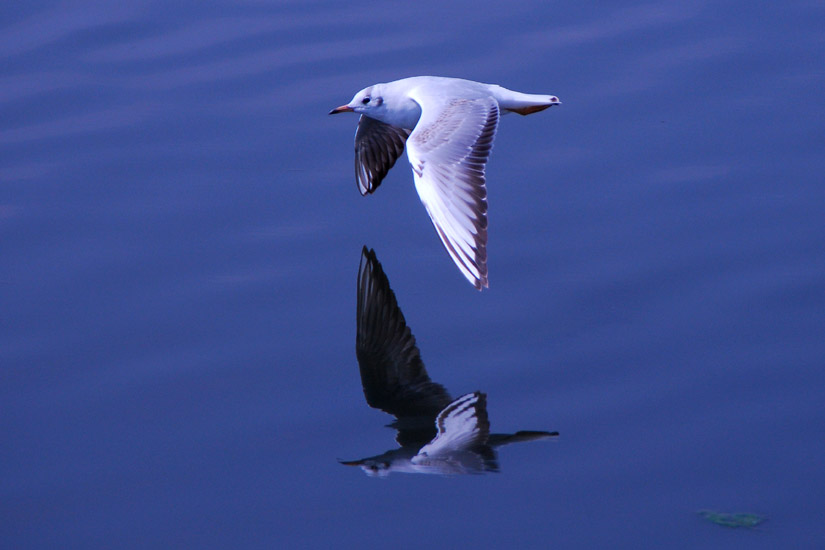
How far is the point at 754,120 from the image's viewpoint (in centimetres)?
629

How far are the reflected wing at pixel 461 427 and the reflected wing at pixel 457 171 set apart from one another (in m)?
0.70

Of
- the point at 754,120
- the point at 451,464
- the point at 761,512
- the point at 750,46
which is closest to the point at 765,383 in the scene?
the point at 761,512

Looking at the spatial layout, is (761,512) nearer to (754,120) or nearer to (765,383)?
(765,383)

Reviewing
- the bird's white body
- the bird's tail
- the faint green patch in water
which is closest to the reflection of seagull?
the faint green patch in water

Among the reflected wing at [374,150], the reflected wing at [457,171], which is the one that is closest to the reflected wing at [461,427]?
the reflected wing at [457,171]

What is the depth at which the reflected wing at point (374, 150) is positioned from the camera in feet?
20.1

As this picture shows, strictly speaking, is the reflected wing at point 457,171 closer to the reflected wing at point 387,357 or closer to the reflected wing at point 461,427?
the reflected wing at point 387,357

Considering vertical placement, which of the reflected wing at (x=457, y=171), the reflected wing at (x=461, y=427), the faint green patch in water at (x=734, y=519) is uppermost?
A: the reflected wing at (x=457, y=171)

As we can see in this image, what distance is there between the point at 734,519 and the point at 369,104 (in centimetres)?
334

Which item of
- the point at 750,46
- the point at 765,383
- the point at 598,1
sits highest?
the point at 598,1

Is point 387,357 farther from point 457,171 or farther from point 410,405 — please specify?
point 457,171

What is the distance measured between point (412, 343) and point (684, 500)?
1.44m

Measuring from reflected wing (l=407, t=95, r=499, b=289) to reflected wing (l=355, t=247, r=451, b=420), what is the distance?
383mm

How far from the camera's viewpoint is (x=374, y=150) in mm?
6363
